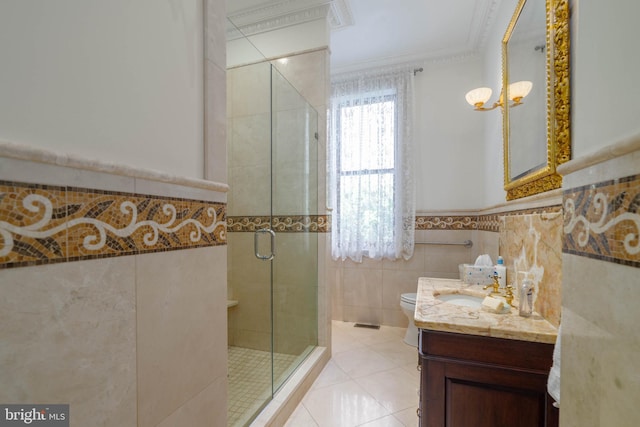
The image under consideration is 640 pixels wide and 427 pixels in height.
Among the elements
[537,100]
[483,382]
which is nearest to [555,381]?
[483,382]

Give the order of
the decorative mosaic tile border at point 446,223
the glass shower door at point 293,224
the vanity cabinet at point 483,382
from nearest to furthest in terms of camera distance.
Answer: the vanity cabinet at point 483,382 < the glass shower door at point 293,224 < the decorative mosaic tile border at point 446,223

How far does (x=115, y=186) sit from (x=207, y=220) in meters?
0.30

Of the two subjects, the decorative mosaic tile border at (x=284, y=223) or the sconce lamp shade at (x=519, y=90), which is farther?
the decorative mosaic tile border at (x=284, y=223)

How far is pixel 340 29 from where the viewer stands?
249 centimetres

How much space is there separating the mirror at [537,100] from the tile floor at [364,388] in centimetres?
144

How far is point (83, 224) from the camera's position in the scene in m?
0.59

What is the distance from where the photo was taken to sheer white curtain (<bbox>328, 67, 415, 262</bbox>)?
2.88 meters

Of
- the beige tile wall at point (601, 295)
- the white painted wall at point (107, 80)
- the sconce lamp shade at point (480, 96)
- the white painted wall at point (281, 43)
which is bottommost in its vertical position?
the beige tile wall at point (601, 295)

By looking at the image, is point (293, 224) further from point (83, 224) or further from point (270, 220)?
point (83, 224)

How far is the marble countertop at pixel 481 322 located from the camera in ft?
3.45

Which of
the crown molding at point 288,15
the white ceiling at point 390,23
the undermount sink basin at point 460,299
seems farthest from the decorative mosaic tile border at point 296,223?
the white ceiling at point 390,23

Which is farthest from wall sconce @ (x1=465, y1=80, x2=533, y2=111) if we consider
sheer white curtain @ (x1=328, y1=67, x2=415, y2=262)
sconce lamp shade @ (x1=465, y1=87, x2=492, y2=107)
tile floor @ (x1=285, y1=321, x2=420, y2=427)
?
tile floor @ (x1=285, y1=321, x2=420, y2=427)

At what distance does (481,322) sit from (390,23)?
2437 millimetres

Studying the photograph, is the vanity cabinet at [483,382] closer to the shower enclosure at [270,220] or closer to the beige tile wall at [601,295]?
the beige tile wall at [601,295]
